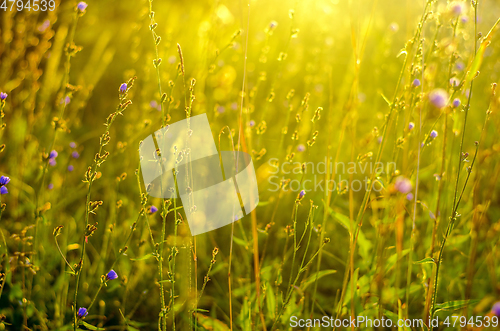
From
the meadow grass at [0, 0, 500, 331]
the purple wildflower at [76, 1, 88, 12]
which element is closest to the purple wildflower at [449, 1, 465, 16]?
the meadow grass at [0, 0, 500, 331]

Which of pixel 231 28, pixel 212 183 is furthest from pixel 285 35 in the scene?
pixel 212 183

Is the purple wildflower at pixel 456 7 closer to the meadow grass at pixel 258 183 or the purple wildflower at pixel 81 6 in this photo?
the meadow grass at pixel 258 183

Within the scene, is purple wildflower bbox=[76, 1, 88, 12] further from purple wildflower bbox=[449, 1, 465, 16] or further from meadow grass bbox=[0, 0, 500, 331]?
purple wildflower bbox=[449, 1, 465, 16]

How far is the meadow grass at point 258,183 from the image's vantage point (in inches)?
40.1

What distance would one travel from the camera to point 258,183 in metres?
1.90

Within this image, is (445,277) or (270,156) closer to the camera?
(445,277)

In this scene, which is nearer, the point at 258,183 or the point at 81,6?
the point at 81,6

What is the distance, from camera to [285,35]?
3.64 metres

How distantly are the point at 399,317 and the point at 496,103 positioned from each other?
0.66 m

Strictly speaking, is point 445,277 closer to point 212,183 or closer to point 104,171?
point 212,183

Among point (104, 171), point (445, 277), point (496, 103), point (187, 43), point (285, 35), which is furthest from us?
point (285, 35)

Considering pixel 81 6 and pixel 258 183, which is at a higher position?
pixel 81 6

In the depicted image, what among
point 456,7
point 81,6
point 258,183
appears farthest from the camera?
point 258,183

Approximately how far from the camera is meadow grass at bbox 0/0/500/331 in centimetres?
102
